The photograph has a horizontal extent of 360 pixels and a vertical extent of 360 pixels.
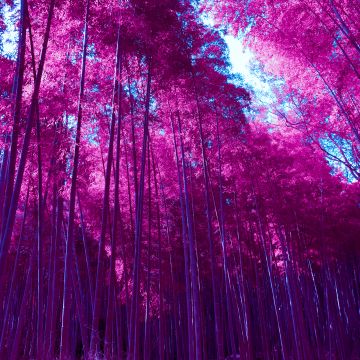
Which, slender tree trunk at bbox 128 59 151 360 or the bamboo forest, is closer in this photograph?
the bamboo forest

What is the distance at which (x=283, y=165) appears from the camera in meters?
9.35

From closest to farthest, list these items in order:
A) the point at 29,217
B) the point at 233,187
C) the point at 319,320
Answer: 1. the point at 233,187
2. the point at 29,217
3. the point at 319,320

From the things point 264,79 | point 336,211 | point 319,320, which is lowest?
point 319,320

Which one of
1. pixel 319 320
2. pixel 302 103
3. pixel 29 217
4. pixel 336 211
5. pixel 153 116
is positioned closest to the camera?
pixel 153 116

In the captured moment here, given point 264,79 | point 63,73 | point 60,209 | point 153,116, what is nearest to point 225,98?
point 153,116

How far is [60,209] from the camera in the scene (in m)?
6.02

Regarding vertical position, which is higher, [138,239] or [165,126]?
[165,126]

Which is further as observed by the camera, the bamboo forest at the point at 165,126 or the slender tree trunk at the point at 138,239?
the slender tree trunk at the point at 138,239

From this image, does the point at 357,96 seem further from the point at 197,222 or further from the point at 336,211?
the point at 197,222

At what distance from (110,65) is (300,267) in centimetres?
840

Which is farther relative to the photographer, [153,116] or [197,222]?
[197,222]

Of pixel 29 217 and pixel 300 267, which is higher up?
pixel 29 217

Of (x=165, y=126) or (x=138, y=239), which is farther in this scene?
(x=165, y=126)

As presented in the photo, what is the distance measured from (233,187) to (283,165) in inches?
60.0
